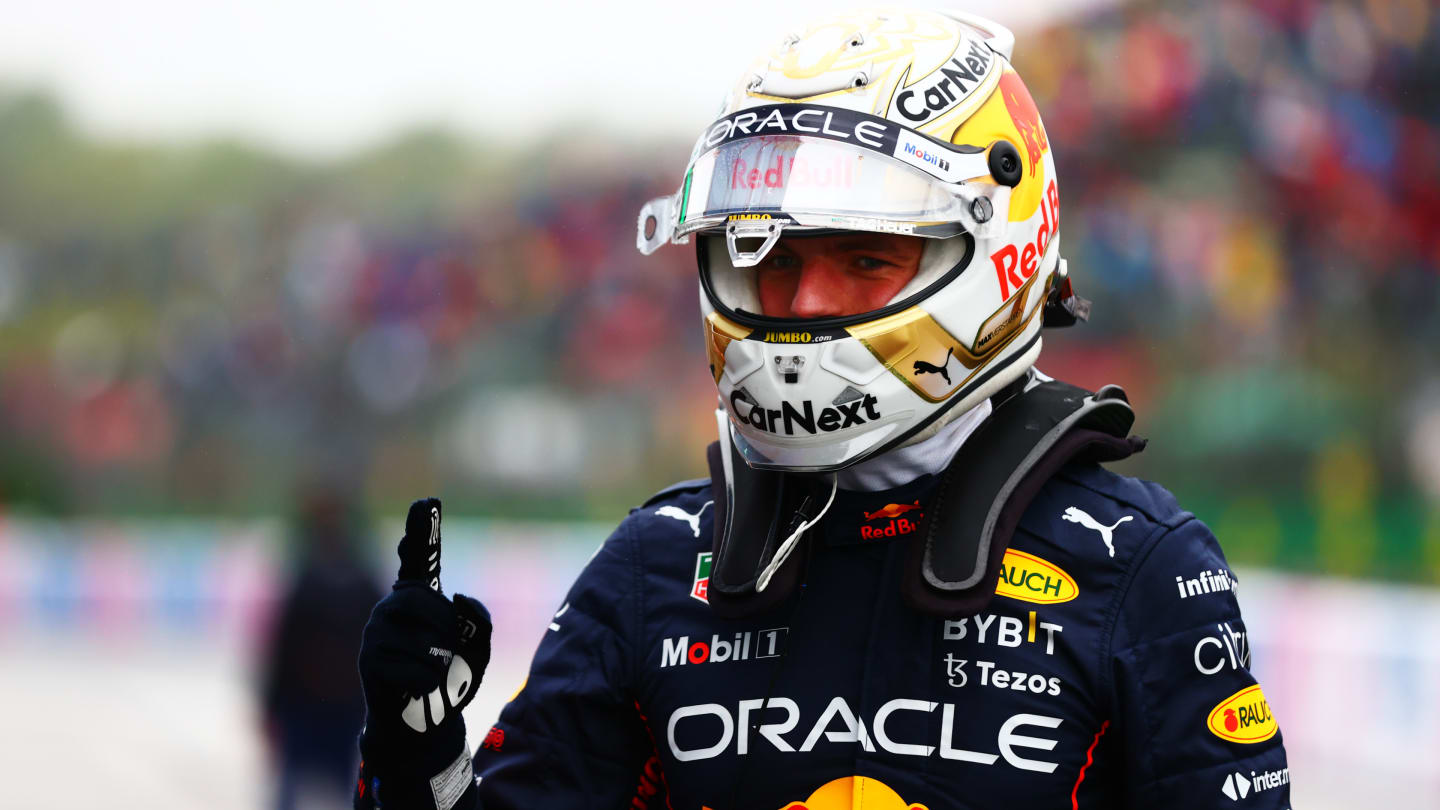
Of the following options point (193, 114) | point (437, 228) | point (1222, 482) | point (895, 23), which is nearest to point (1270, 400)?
point (1222, 482)

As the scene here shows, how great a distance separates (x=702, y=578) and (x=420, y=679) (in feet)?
1.27

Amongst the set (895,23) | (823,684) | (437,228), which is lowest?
(823,684)

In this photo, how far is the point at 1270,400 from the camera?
1160cm

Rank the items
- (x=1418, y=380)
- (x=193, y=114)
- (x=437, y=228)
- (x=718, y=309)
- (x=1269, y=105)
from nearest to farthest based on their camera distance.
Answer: (x=718, y=309) < (x=1418, y=380) < (x=1269, y=105) < (x=437, y=228) < (x=193, y=114)

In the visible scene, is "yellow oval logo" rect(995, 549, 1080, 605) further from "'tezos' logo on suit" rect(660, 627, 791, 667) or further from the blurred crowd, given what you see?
the blurred crowd

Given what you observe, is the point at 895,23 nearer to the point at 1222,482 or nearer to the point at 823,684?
the point at 823,684

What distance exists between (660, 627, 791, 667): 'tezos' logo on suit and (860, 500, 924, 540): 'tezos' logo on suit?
0.16 m

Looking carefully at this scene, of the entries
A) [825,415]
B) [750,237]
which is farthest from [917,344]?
A: [750,237]

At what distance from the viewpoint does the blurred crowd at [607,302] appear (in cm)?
1159

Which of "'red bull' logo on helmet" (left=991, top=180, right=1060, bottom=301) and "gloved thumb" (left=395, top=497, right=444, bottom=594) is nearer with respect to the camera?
"gloved thumb" (left=395, top=497, right=444, bottom=594)

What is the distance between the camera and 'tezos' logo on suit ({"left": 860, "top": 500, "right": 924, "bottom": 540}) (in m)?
1.92

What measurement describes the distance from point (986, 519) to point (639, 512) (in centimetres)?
50

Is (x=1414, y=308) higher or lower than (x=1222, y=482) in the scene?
higher

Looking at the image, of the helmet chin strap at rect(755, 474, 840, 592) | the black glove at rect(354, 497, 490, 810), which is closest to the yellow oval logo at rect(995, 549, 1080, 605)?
the helmet chin strap at rect(755, 474, 840, 592)
